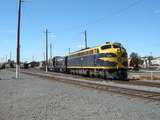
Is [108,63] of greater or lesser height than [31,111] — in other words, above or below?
above

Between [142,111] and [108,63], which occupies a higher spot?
[108,63]

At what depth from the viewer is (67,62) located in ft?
181

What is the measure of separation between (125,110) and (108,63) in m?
21.4

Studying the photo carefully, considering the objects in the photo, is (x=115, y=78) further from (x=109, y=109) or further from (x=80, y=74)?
(x=109, y=109)

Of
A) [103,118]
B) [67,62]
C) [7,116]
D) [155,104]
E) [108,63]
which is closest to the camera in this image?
[103,118]

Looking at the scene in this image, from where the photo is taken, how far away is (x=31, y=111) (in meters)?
11.4

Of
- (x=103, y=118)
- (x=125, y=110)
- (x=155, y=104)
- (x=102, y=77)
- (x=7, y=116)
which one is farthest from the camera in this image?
(x=102, y=77)

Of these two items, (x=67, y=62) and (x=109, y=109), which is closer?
(x=109, y=109)

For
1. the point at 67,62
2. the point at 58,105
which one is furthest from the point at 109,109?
the point at 67,62

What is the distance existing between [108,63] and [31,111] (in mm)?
21709

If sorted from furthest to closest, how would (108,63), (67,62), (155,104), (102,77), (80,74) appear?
(67,62), (80,74), (102,77), (108,63), (155,104)

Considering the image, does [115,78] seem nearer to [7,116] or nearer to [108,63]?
[108,63]

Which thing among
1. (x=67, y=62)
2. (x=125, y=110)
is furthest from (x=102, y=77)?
(x=125, y=110)

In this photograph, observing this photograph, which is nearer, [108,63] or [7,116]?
[7,116]
